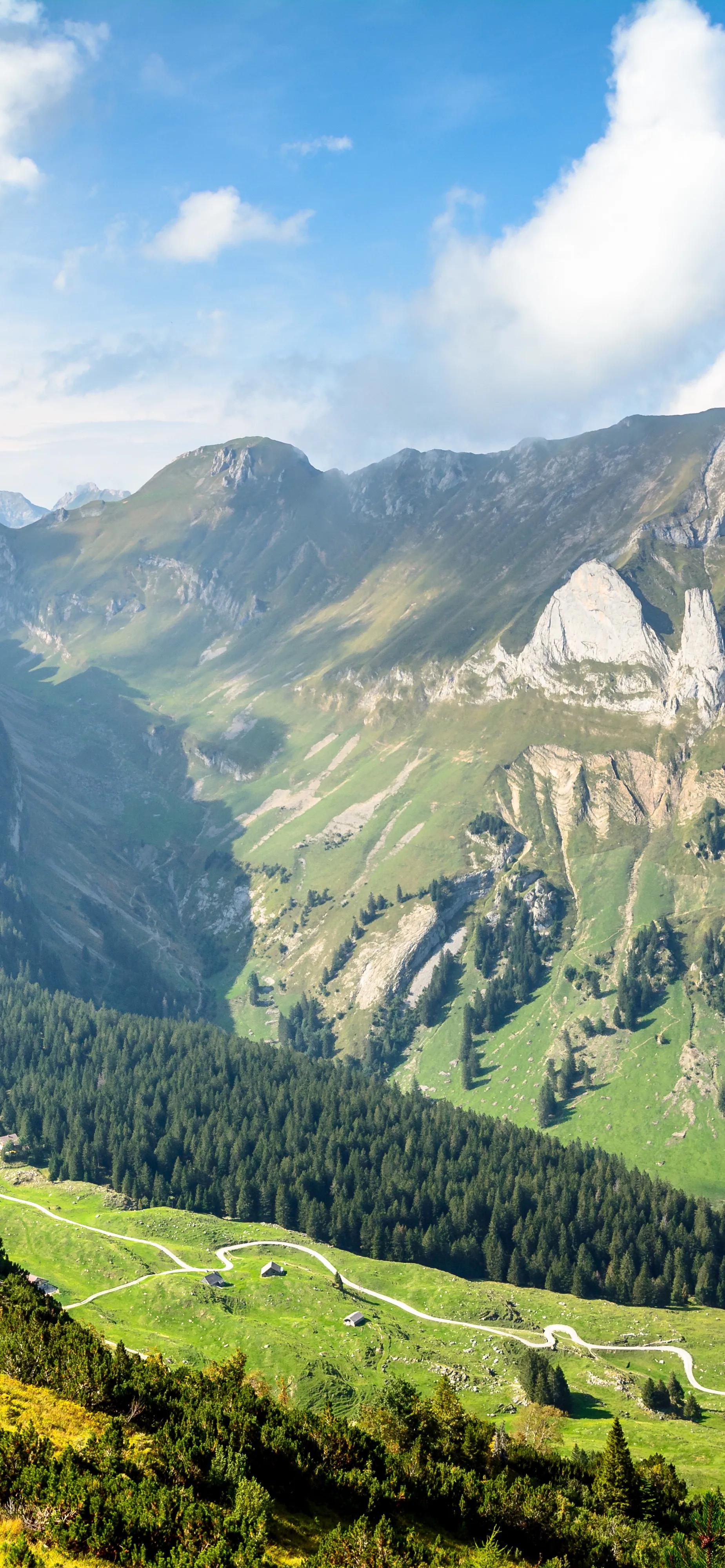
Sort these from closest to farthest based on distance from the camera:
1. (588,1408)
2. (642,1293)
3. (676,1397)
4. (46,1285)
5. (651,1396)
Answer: (588,1408) < (651,1396) < (676,1397) < (46,1285) < (642,1293)

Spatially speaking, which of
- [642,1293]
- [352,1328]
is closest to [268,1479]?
[352,1328]

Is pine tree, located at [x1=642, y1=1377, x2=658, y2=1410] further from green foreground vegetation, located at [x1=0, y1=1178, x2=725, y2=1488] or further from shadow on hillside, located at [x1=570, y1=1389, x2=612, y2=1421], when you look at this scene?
shadow on hillside, located at [x1=570, y1=1389, x2=612, y2=1421]

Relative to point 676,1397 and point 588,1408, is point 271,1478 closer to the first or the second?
point 588,1408

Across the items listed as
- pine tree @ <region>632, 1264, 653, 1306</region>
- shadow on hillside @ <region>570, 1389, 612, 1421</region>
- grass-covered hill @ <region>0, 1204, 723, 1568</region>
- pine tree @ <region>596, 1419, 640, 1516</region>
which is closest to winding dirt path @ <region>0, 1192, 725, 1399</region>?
shadow on hillside @ <region>570, 1389, 612, 1421</region>

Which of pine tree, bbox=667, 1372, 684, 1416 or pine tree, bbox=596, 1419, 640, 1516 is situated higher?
pine tree, bbox=596, 1419, 640, 1516

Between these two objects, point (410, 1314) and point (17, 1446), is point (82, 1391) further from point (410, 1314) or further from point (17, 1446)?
point (410, 1314)
